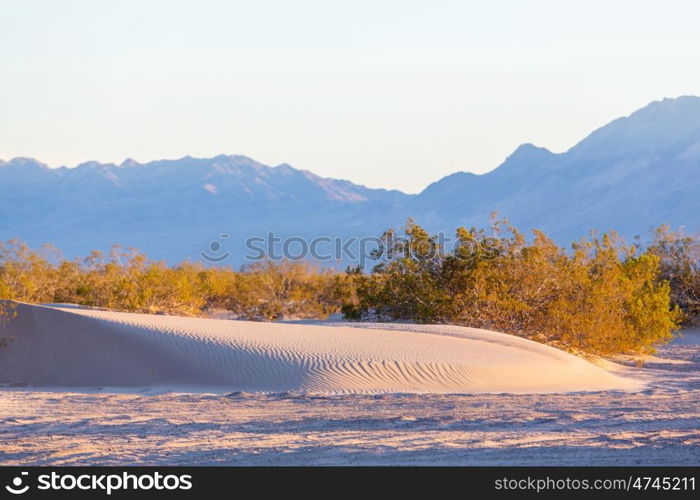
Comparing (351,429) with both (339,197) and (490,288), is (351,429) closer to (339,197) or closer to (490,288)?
(490,288)

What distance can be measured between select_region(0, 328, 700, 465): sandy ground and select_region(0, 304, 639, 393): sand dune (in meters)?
1.14

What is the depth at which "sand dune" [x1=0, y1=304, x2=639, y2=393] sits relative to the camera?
14297mm

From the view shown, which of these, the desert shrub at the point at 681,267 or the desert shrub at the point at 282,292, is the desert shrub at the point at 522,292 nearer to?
the desert shrub at the point at 681,267

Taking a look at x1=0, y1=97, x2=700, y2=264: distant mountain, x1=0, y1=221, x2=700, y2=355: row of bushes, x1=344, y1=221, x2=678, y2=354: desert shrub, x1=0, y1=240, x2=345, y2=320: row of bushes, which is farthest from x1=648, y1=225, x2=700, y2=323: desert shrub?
x1=0, y1=97, x2=700, y2=264: distant mountain

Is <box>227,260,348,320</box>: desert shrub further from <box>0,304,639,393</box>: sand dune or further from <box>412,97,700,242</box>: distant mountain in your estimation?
<box>412,97,700,242</box>: distant mountain

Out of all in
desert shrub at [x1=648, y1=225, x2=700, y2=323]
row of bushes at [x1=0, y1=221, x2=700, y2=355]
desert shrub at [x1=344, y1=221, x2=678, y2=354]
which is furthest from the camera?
desert shrub at [x1=648, y1=225, x2=700, y2=323]

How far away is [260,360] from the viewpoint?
48.7 ft

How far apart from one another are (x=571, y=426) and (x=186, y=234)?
471ft

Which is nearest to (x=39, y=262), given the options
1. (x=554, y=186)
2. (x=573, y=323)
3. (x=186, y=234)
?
(x=573, y=323)

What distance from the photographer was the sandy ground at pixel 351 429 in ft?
26.6

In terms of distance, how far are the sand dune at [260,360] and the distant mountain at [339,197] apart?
293ft

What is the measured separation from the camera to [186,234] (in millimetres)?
150500

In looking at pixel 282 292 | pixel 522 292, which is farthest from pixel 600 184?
pixel 522 292
